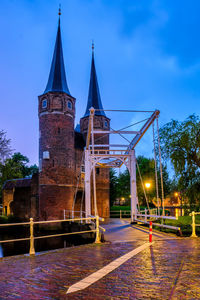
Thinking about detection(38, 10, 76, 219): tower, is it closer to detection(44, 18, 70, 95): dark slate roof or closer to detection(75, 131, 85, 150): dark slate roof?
detection(44, 18, 70, 95): dark slate roof

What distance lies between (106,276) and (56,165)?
23423mm

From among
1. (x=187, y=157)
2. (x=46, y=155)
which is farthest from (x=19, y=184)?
(x=187, y=157)

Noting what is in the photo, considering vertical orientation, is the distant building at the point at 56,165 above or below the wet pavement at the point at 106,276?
above

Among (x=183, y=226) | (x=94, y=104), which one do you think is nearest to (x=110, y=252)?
(x=183, y=226)

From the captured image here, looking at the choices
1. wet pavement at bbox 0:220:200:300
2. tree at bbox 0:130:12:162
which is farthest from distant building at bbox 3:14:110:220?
wet pavement at bbox 0:220:200:300

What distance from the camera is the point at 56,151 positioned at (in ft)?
91.1

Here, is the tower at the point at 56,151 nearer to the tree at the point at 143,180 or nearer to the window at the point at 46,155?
the window at the point at 46,155

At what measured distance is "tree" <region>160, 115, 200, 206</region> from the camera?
16.2 m

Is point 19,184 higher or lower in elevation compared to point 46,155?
lower

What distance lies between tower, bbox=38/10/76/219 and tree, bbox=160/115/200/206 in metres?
13.9

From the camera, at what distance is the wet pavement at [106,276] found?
381 cm

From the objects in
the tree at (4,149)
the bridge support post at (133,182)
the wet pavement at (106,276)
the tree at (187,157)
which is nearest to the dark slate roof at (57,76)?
the tree at (4,149)

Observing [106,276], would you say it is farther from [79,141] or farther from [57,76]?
[79,141]

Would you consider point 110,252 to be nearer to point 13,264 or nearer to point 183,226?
point 13,264
